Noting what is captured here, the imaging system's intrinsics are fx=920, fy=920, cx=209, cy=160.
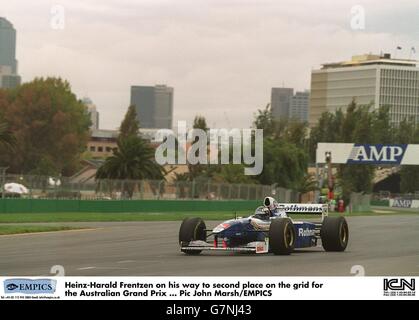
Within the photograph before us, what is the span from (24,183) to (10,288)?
3930 cm

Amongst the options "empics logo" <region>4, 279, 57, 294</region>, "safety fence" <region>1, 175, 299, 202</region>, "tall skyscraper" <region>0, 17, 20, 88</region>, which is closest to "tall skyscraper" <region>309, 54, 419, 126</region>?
"tall skyscraper" <region>0, 17, 20, 88</region>

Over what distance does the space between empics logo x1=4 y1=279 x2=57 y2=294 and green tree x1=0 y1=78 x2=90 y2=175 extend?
58.4 m

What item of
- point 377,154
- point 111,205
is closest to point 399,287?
point 377,154

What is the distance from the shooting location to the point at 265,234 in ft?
59.9

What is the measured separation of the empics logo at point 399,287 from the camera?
714 cm

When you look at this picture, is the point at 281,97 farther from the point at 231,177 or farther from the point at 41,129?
the point at 41,129

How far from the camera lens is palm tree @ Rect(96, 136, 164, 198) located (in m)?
56.9

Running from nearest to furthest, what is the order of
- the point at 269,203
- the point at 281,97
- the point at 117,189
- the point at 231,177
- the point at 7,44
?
the point at 7,44 < the point at 281,97 < the point at 269,203 < the point at 231,177 < the point at 117,189

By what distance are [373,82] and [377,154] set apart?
480 centimetres

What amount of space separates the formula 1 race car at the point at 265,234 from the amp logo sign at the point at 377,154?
2.22 m
